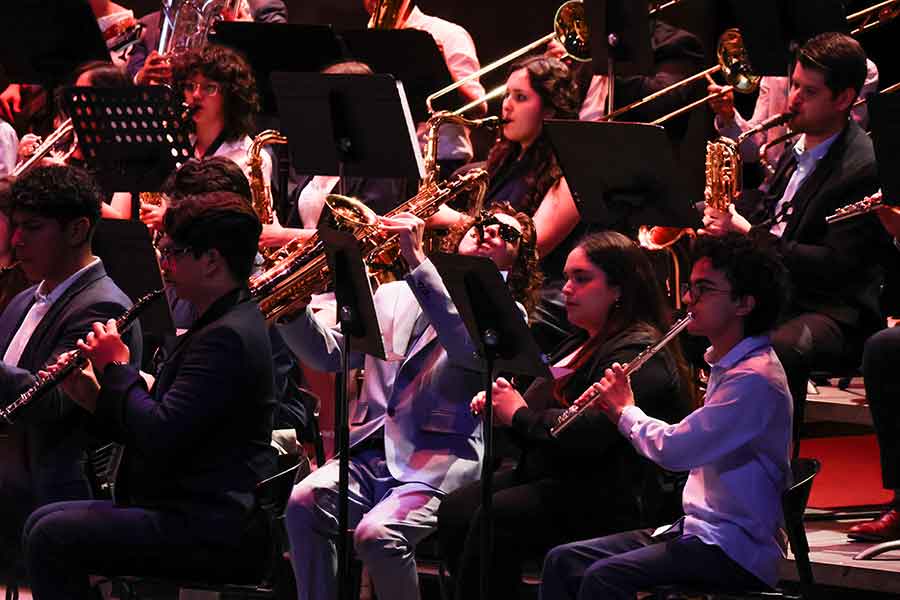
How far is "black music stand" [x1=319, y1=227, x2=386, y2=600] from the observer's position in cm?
390

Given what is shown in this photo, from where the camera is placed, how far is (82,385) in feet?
12.5

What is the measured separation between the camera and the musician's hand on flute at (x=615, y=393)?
376 centimetres

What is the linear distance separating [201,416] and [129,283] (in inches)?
48.2

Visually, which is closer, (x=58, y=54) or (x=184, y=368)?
(x=184, y=368)

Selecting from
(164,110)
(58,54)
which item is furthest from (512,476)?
(58,54)

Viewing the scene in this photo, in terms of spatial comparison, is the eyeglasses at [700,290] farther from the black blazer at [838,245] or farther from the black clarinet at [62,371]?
the black clarinet at [62,371]

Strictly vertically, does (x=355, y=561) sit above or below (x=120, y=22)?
below

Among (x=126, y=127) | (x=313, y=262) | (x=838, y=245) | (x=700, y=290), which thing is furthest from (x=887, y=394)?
(x=126, y=127)

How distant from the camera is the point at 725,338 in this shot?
3.83m

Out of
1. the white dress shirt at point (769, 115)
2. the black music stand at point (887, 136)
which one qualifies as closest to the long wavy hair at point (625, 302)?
the black music stand at point (887, 136)

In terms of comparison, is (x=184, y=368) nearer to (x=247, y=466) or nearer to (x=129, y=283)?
(x=247, y=466)

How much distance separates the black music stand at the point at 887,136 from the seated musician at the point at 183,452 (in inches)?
68.7

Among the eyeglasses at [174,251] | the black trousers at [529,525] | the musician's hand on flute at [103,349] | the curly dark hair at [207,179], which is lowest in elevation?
the black trousers at [529,525]

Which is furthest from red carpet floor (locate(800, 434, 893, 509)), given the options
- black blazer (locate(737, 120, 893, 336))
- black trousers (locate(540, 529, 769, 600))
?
black trousers (locate(540, 529, 769, 600))
